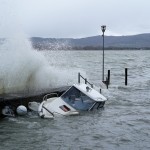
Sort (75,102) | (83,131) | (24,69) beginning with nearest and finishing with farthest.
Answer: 1. (83,131)
2. (75,102)
3. (24,69)

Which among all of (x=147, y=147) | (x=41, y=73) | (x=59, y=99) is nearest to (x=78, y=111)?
(x=59, y=99)

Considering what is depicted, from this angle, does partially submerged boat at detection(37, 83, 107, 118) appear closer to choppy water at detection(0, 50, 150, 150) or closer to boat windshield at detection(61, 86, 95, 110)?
boat windshield at detection(61, 86, 95, 110)

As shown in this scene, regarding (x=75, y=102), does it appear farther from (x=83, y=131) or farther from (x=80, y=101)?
(x=83, y=131)

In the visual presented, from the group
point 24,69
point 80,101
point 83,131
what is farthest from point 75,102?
point 24,69

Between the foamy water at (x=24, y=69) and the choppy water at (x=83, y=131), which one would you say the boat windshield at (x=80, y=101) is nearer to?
the choppy water at (x=83, y=131)

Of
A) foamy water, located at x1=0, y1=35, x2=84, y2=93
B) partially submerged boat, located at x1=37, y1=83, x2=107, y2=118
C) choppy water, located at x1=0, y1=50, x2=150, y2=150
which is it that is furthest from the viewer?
foamy water, located at x1=0, y1=35, x2=84, y2=93

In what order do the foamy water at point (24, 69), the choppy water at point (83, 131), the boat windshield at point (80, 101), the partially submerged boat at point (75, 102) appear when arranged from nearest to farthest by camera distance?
the choppy water at point (83, 131) < the partially submerged boat at point (75, 102) < the boat windshield at point (80, 101) < the foamy water at point (24, 69)

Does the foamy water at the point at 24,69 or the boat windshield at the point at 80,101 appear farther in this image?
the foamy water at the point at 24,69

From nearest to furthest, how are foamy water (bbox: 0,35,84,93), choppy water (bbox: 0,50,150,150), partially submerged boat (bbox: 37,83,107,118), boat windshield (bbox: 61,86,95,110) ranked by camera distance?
choppy water (bbox: 0,50,150,150)
partially submerged boat (bbox: 37,83,107,118)
boat windshield (bbox: 61,86,95,110)
foamy water (bbox: 0,35,84,93)

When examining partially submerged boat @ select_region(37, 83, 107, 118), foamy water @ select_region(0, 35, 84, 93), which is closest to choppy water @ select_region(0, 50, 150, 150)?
partially submerged boat @ select_region(37, 83, 107, 118)

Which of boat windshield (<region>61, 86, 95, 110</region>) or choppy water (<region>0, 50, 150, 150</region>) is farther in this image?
boat windshield (<region>61, 86, 95, 110</region>)

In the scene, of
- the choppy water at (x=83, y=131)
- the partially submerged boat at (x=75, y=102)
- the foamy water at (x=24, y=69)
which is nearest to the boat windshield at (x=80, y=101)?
the partially submerged boat at (x=75, y=102)

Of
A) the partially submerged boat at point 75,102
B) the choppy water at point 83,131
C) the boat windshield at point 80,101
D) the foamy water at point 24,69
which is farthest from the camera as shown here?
the foamy water at point 24,69

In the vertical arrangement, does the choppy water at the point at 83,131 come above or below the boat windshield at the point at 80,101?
below
